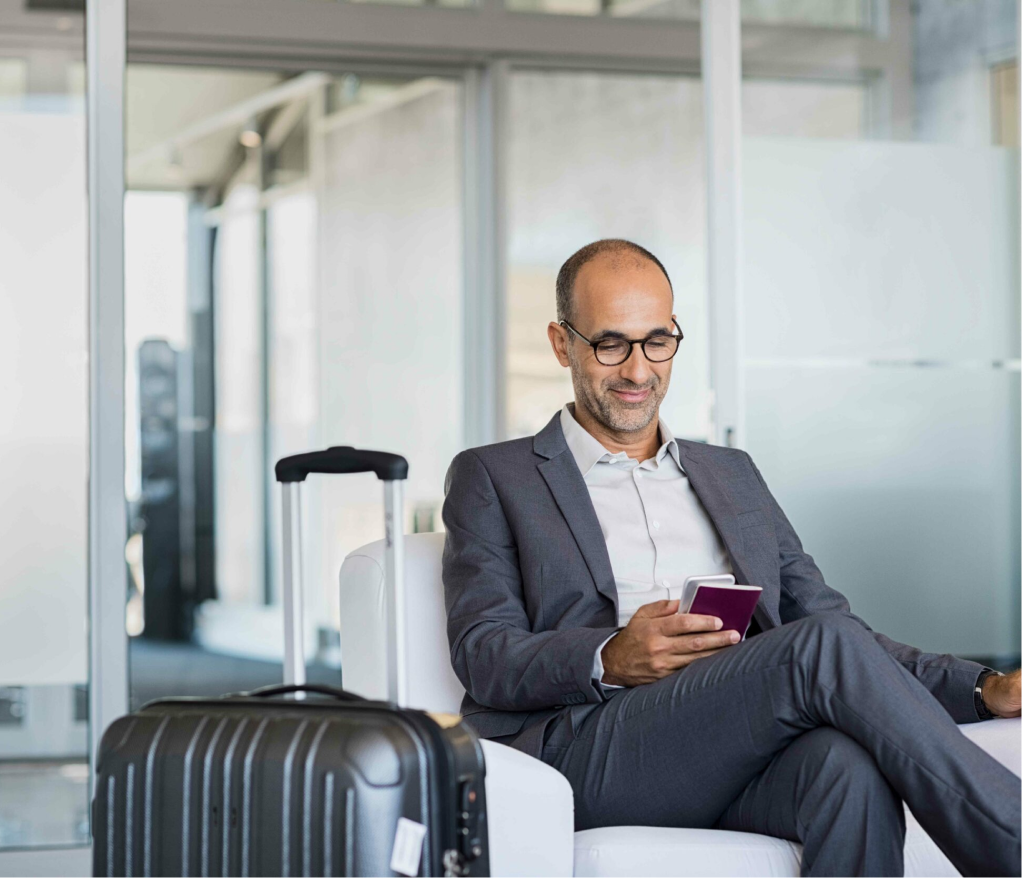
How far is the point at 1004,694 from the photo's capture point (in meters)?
1.95

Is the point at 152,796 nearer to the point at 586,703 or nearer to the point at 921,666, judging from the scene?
the point at 586,703

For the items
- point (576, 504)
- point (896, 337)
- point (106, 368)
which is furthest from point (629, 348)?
point (896, 337)

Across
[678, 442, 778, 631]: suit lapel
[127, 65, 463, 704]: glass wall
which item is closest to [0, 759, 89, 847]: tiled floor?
[127, 65, 463, 704]: glass wall

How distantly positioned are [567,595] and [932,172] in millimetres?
2232

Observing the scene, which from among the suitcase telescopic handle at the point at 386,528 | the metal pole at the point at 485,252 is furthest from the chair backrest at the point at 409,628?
the metal pole at the point at 485,252

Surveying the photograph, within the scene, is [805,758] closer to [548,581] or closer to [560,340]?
[548,581]

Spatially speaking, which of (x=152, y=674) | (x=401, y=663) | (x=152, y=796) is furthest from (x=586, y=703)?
(x=152, y=674)

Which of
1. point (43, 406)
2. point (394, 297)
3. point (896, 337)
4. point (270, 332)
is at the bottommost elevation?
point (43, 406)

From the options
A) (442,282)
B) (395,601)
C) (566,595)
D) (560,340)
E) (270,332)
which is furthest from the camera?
(270,332)

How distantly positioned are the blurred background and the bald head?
4.23 feet

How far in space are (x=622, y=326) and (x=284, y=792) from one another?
104cm

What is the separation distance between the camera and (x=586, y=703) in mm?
1917

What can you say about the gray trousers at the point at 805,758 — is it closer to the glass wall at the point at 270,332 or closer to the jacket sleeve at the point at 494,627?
the jacket sleeve at the point at 494,627

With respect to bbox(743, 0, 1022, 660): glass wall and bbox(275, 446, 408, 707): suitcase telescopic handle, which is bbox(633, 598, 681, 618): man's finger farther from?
bbox(743, 0, 1022, 660): glass wall
